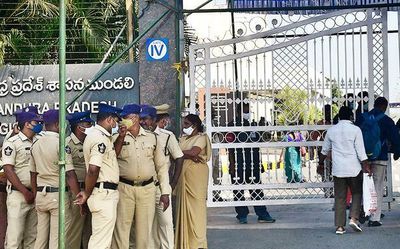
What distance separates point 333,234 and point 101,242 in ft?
11.7

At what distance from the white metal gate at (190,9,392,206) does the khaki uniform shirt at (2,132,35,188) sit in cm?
267

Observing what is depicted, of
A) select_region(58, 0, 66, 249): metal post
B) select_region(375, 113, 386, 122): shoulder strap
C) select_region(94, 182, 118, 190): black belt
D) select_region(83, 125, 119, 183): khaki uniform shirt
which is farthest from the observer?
select_region(375, 113, 386, 122): shoulder strap

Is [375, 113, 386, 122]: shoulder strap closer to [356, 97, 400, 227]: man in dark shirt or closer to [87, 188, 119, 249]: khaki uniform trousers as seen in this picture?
[356, 97, 400, 227]: man in dark shirt

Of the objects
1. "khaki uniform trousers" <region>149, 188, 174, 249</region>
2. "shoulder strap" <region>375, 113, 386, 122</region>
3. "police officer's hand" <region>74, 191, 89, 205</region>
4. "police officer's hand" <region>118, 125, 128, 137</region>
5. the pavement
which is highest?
"shoulder strap" <region>375, 113, 386, 122</region>

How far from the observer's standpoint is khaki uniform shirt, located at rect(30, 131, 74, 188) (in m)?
6.84

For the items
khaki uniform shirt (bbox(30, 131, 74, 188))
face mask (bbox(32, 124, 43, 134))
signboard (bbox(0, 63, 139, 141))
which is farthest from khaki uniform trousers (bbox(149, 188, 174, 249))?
signboard (bbox(0, 63, 139, 141))

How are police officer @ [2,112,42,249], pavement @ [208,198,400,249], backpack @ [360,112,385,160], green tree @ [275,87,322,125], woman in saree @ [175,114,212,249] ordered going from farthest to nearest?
green tree @ [275,87,322,125] → backpack @ [360,112,385,160] → pavement @ [208,198,400,249] → woman in saree @ [175,114,212,249] → police officer @ [2,112,42,249]

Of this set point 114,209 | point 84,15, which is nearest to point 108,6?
point 84,15

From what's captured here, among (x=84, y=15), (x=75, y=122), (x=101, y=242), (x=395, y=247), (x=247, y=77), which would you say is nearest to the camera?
(x=101, y=242)

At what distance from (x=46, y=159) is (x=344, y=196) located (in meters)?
3.88

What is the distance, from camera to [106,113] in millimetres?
6426

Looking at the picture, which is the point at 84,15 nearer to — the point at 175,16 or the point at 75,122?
the point at 175,16

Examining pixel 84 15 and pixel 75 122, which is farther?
pixel 84 15

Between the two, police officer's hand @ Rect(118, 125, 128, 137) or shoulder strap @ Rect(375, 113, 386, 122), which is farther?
shoulder strap @ Rect(375, 113, 386, 122)
